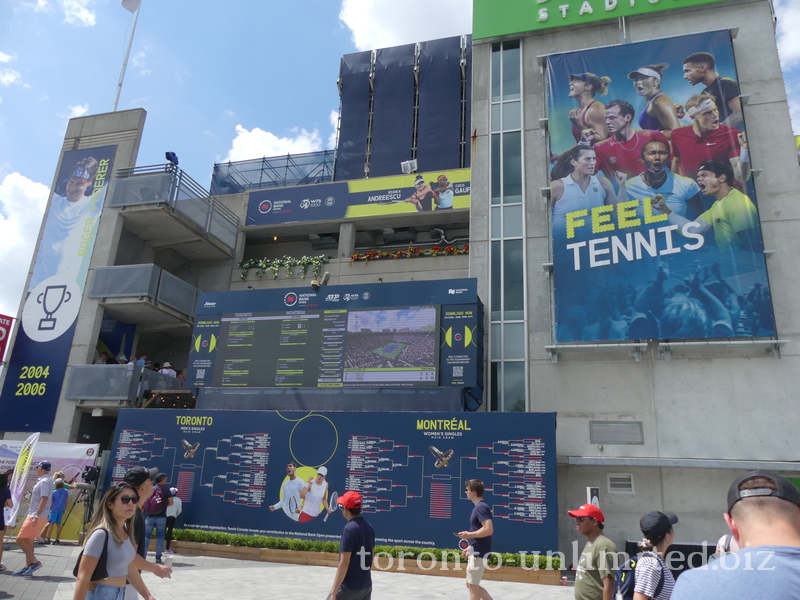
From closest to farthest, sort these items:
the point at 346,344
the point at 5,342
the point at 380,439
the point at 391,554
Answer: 1. the point at 391,554
2. the point at 380,439
3. the point at 346,344
4. the point at 5,342

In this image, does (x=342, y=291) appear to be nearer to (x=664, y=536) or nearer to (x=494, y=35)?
(x=494, y=35)

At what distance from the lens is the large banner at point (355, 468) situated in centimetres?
1253

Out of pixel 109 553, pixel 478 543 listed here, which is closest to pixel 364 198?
pixel 478 543

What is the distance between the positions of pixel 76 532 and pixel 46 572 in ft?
17.0

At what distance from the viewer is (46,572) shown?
968 cm

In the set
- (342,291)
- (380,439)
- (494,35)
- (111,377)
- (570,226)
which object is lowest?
(380,439)

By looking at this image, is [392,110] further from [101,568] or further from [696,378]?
[101,568]

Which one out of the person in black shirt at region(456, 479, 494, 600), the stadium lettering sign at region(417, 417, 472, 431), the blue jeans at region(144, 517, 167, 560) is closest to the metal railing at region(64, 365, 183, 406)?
the blue jeans at region(144, 517, 167, 560)

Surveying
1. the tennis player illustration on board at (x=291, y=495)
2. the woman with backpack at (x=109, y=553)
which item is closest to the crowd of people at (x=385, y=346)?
the tennis player illustration on board at (x=291, y=495)

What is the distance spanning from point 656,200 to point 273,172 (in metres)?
23.7

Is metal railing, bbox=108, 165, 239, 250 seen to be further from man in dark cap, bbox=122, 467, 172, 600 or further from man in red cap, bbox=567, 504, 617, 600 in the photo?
man in red cap, bbox=567, 504, 617, 600

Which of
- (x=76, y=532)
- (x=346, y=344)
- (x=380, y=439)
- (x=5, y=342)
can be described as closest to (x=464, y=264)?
(x=346, y=344)

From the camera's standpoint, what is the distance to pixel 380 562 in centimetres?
1244

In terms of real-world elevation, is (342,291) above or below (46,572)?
above
